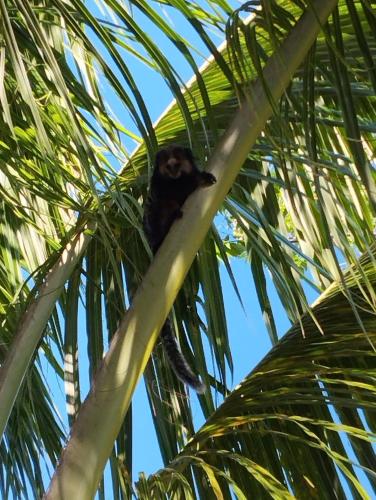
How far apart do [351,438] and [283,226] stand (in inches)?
32.5

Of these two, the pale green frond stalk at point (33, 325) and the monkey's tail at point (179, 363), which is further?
the monkey's tail at point (179, 363)

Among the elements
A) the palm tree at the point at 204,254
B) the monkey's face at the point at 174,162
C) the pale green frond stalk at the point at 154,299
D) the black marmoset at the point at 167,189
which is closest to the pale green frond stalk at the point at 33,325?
Result: the palm tree at the point at 204,254

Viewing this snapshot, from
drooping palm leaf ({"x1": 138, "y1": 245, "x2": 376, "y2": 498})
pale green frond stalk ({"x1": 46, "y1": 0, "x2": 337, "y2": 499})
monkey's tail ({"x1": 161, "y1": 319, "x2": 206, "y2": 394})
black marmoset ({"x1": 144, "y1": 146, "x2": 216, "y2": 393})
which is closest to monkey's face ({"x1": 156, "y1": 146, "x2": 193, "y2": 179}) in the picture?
black marmoset ({"x1": 144, "y1": 146, "x2": 216, "y2": 393})

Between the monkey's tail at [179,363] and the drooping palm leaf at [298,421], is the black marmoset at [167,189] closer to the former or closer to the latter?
the monkey's tail at [179,363]

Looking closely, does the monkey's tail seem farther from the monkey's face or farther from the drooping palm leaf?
the monkey's face

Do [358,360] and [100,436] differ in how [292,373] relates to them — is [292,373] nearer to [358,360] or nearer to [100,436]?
[358,360]

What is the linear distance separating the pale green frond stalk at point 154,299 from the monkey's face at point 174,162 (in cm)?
126

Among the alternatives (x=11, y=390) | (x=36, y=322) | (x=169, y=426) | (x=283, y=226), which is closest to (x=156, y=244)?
(x=283, y=226)

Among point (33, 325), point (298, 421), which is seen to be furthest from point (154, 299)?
point (298, 421)

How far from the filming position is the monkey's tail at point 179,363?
7.82ft

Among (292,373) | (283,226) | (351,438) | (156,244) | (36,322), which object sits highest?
(156,244)

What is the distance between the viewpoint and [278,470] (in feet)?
7.33

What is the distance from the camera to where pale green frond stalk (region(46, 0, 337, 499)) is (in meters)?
1.66

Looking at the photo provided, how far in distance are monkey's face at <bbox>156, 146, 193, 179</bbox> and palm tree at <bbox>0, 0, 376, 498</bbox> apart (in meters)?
0.15
